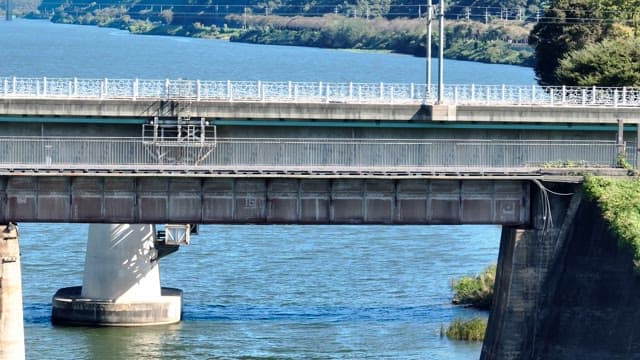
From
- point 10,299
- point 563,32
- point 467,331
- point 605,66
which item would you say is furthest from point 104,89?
point 563,32

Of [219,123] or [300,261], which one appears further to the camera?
[300,261]

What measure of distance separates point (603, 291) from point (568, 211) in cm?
380

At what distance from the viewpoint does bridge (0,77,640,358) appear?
216 ft

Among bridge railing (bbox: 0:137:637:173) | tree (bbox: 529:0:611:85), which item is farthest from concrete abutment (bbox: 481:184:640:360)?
tree (bbox: 529:0:611:85)

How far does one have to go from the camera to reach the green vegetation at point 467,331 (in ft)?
243

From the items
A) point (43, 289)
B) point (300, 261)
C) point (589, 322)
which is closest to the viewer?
point (589, 322)

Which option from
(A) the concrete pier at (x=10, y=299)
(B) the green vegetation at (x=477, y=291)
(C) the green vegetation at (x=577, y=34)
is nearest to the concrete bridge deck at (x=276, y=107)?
(A) the concrete pier at (x=10, y=299)

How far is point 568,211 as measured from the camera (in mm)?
66812

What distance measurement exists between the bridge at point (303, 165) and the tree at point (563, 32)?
48140 millimetres

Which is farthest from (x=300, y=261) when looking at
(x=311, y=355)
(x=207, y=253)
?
(x=311, y=355)

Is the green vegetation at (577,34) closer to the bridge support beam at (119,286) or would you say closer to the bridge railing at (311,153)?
the bridge railing at (311,153)

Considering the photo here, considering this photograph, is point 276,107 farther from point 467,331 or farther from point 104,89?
point 467,331

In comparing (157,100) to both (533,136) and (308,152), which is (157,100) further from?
(533,136)

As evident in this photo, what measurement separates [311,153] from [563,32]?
2301 inches
